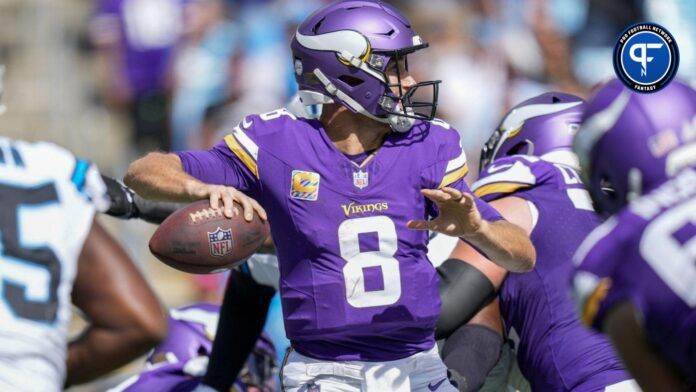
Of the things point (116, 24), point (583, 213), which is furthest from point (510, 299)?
point (116, 24)

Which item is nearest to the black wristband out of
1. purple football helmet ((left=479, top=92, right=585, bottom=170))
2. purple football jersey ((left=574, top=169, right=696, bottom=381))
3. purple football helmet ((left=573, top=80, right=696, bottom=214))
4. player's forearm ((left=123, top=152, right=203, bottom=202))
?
player's forearm ((left=123, top=152, right=203, bottom=202))

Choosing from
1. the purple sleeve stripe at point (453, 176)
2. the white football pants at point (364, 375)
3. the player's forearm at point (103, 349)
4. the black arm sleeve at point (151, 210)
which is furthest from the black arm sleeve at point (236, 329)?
the player's forearm at point (103, 349)

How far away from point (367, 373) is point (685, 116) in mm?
1505

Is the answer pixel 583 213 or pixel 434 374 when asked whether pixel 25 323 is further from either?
pixel 583 213

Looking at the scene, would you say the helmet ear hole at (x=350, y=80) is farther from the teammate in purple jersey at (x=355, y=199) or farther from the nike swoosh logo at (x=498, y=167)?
the nike swoosh logo at (x=498, y=167)

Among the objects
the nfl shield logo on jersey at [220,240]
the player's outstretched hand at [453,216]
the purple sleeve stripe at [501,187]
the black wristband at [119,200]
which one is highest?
the player's outstretched hand at [453,216]

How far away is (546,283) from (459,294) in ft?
1.09

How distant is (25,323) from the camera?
10.1ft

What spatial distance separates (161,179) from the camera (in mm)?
4129

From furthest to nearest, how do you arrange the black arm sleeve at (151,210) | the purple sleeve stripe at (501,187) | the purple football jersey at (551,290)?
the black arm sleeve at (151,210), the purple sleeve stripe at (501,187), the purple football jersey at (551,290)

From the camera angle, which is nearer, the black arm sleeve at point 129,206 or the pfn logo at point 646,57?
the black arm sleeve at point 129,206

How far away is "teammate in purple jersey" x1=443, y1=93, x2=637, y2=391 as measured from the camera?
4.43 metres

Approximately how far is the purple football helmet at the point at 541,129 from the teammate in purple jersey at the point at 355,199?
38.8 inches

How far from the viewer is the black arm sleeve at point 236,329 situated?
5277mm
